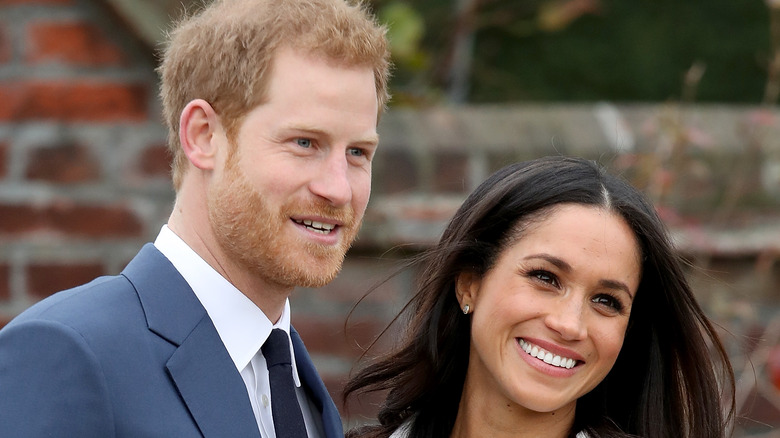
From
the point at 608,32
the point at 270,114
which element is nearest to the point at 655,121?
the point at 608,32

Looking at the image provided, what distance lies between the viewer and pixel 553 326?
9.52 feet

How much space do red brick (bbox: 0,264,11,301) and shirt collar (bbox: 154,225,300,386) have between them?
148 centimetres

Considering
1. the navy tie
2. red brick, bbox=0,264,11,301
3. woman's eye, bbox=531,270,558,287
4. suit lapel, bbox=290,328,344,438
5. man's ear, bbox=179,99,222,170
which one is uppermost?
man's ear, bbox=179,99,222,170

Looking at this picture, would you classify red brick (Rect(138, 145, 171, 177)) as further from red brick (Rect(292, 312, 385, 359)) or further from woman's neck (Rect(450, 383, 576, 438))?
woman's neck (Rect(450, 383, 576, 438))

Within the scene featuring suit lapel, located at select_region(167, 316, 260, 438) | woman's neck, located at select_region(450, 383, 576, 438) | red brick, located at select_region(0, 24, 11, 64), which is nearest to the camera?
suit lapel, located at select_region(167, 316, 260, 438)

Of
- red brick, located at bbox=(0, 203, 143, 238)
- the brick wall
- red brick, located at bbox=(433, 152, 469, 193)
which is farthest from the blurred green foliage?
red brick, located at bbox=(0, 203, 143, 238)

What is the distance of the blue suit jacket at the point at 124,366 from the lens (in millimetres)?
2264

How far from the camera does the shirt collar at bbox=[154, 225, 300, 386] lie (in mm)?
2648

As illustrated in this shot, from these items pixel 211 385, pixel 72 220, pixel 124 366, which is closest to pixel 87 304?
pixel 124 366

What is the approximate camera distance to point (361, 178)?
2721mm

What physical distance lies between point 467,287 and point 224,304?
0.81m

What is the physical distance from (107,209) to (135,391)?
5.59 feet

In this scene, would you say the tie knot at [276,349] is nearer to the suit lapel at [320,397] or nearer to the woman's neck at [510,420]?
the suit lapel at [320,397]

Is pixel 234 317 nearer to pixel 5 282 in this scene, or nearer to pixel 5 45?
pixel 5 282
